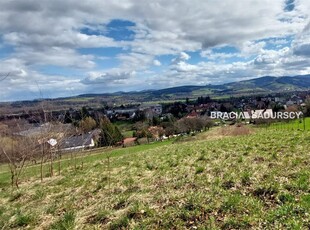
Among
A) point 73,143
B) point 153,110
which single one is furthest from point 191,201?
point 153,110

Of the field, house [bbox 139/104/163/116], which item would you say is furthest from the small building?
house [bbox 139/104/163/116]

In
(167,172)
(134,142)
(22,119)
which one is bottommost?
(134,142)

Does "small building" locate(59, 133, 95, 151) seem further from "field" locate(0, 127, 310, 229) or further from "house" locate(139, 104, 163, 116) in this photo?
"house" locate(139, 104, 163, 116)

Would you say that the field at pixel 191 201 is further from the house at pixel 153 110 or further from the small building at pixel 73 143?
the house at pixel 153 110

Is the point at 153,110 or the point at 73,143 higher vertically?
the point at 73,143

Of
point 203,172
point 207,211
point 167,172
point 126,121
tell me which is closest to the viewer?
point 207,211

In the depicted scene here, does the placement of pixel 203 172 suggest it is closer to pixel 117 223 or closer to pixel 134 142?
pixel 117 223

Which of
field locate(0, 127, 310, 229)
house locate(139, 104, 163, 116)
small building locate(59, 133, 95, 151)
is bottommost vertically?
house locate(139, 104, 163, 116)

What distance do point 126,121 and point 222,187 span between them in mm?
102256

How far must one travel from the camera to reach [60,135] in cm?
1636

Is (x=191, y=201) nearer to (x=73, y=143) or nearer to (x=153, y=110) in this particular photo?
(x=73, y=143)

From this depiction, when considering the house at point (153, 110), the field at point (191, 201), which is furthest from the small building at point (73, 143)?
the house at point (153, 110)

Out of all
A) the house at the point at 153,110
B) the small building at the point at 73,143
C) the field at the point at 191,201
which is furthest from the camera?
the house at the point at 153,110

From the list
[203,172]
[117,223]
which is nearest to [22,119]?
[203,172]
